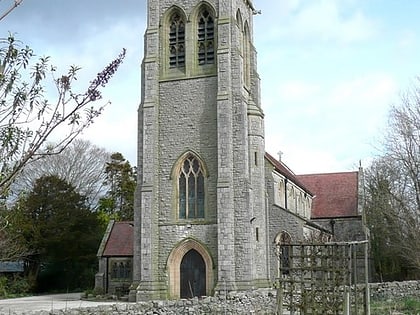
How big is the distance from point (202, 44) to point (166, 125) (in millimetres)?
4990

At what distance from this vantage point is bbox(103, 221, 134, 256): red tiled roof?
39.3 metres

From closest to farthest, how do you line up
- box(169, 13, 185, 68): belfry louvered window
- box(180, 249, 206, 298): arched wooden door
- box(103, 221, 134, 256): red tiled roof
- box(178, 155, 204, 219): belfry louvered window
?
1. box(180, 249, 206, 298): arched wooden door
2. box(178, 155, 204, 219): belfry louvered window
3. box(169, 13, 185, 68): belfry louvered window
4. box(103, 221, 134, 256): red tiled roof

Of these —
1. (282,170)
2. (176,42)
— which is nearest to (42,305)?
(176,42)

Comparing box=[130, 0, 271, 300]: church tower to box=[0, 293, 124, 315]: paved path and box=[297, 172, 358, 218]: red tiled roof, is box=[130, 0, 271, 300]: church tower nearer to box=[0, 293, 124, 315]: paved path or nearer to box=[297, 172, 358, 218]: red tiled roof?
box=[0, 293, 124, 315]: paved path

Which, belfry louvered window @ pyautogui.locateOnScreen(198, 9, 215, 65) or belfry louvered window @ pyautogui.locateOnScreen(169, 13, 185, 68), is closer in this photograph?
belfry louvered window @ pyautogui.locateOnScreen(198, 9, 215, 65)

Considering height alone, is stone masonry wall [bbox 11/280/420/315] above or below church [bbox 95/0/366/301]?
below

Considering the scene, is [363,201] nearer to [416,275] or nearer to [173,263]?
[416,275]

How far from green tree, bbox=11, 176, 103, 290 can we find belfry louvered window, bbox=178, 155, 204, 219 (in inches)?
755

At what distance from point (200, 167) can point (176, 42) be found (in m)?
7.37

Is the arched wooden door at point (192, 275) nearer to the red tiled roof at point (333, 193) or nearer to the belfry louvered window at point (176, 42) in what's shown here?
the belfry louvered window at point (176, 42)

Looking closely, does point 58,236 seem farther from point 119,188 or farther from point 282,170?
point 282,170

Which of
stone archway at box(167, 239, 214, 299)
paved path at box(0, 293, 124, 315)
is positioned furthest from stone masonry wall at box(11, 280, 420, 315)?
stone archway at box(167, 239, 214, 299)

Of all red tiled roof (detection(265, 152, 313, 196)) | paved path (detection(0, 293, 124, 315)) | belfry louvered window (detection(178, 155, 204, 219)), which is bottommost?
paved path (detection(0, 293, 124, 315))

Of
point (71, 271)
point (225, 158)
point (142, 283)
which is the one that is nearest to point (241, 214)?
point (225, 158)
